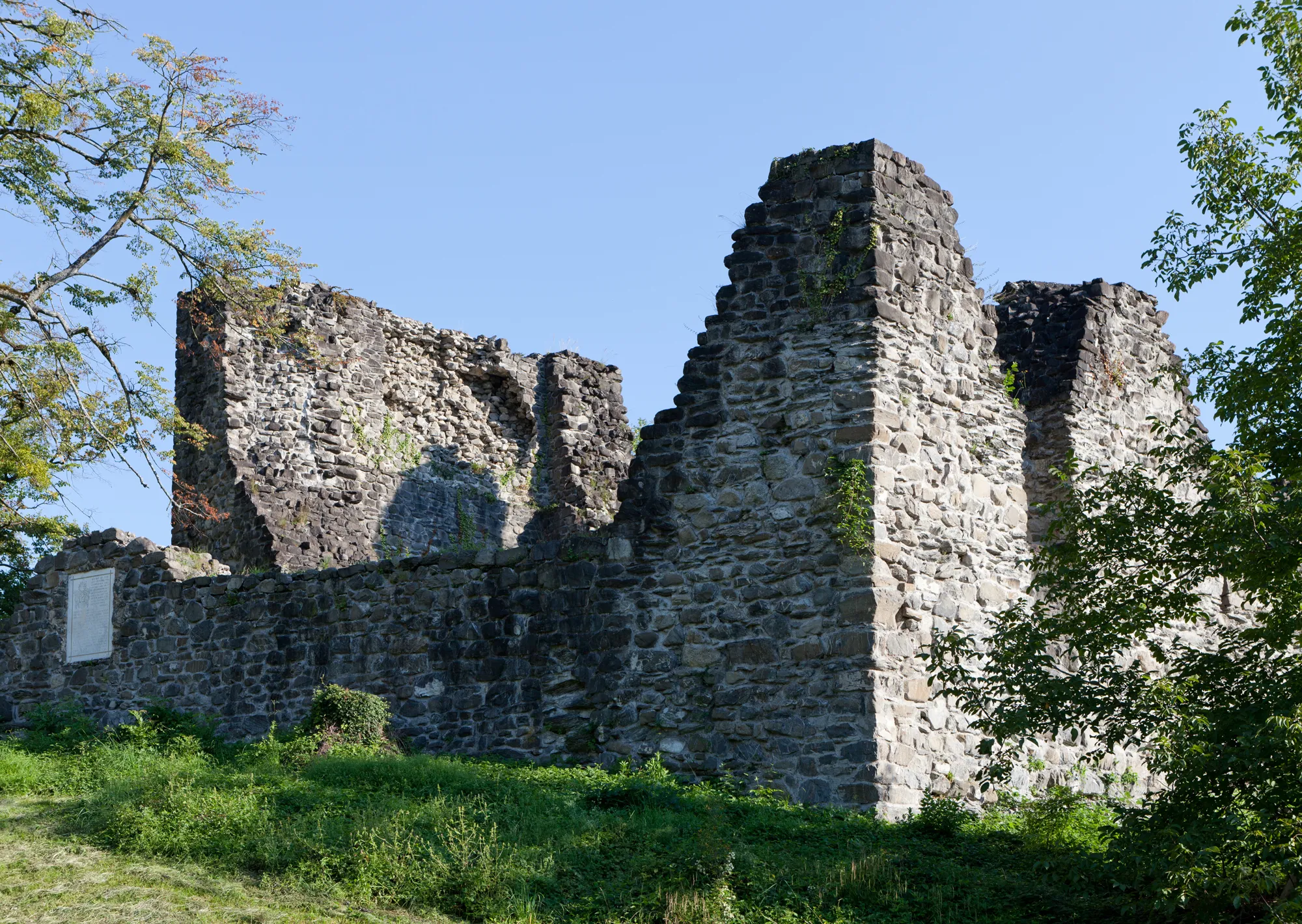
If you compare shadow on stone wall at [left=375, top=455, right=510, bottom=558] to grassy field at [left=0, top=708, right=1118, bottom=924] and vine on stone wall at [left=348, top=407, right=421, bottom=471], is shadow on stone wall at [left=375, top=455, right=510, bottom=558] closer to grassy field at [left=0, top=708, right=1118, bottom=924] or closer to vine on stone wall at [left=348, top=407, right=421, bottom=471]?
vine on stone wall at [left=348, top=407, right=421, bottom=471]

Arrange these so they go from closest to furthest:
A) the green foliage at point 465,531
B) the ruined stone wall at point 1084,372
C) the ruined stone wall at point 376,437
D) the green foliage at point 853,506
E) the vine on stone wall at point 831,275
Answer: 1. the green foliage at point 853,506
2. the vine on stone wall at point 831,275
3. the ruined stone wall at point 1084,372
4. the ruined stone wall at point 376,437
5. the green foliage at point 465,531

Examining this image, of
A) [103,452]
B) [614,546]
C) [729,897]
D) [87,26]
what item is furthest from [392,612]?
[87,26]

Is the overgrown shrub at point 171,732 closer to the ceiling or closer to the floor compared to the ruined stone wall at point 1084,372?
closer to the floor

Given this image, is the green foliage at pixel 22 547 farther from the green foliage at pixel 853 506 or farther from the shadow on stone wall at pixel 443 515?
the green foliage at pixel 853 506

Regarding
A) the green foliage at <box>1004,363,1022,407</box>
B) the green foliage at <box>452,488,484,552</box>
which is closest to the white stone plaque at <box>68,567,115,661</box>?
the green foliage at <box>452,488,484,552</box>

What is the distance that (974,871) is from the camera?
1002cm

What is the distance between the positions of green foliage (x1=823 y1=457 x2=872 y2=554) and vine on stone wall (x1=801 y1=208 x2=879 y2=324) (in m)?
1.46

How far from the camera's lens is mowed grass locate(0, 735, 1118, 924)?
29.1 ft

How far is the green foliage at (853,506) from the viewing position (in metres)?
11.9

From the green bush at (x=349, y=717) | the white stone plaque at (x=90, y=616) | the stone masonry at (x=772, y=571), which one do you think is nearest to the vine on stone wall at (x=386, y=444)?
the stone masonry at (x=772, y=571)

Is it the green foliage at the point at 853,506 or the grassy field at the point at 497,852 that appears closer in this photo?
the grassy field at the point at 497,852

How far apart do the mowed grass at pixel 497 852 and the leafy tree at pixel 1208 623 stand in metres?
0.89

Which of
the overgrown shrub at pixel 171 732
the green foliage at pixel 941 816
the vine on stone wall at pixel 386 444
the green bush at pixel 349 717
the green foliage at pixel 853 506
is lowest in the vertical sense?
the green foliage at pixel 941 816

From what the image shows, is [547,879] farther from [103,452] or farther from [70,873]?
[103,452]
